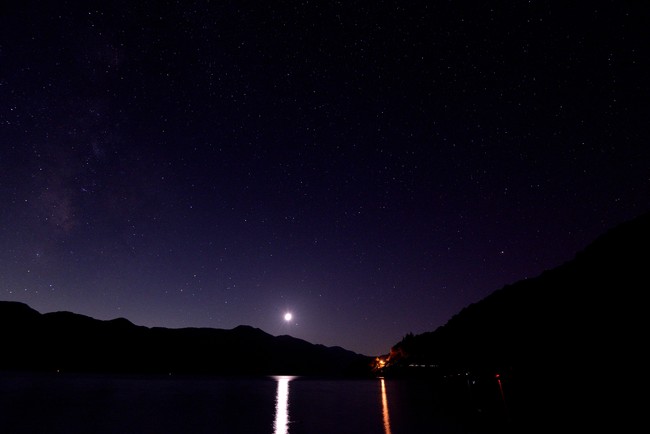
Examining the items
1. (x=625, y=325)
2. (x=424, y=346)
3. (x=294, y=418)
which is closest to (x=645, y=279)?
(x=625, y=325)

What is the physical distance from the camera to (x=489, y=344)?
8600cm

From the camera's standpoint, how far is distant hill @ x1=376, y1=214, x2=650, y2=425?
30.5 meters

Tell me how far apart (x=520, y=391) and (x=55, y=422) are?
170ft

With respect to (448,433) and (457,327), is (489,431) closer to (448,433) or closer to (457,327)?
(448,433)

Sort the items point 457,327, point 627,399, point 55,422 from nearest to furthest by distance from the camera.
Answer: point 627,399 → point 55,422 → point 457,327

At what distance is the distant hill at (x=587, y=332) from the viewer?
30.5 m

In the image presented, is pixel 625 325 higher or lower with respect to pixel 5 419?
higher

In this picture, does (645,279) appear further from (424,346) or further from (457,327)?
(424,346)

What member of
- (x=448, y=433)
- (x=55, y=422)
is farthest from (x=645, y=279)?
(x=55, y=422)

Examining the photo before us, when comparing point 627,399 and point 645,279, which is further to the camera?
point 645,279

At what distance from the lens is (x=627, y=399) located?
2677 cm

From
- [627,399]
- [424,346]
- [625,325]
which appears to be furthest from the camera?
[424,346]

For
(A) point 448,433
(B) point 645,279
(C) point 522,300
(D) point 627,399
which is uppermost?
(C) point 522,300

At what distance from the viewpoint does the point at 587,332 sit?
129 ft
